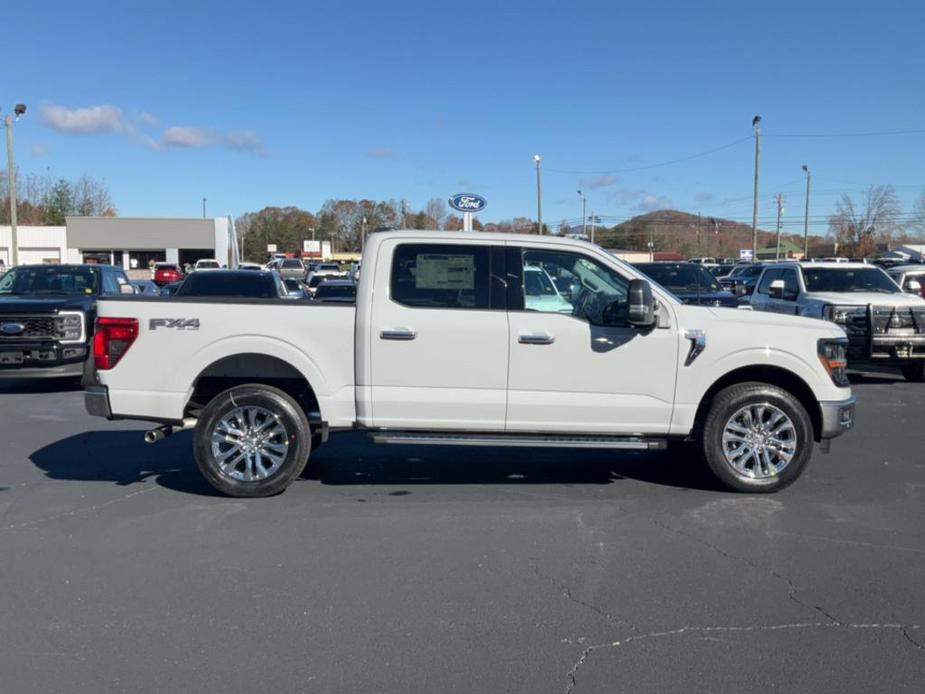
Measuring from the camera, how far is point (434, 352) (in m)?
6.78

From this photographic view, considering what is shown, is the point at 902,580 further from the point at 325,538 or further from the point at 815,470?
the point at 325,538

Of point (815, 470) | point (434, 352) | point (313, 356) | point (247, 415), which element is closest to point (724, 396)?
point (815, 470)

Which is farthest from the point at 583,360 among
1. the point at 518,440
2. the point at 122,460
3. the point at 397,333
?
the point at 122,460

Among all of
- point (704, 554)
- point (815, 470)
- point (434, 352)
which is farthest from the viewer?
point (815, 470)

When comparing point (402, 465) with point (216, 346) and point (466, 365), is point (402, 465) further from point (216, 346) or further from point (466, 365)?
point (216, 346)

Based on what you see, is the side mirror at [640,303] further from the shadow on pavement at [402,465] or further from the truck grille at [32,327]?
the truck grille at [32,327]

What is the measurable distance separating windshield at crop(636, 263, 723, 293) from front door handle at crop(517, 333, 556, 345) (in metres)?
11.5

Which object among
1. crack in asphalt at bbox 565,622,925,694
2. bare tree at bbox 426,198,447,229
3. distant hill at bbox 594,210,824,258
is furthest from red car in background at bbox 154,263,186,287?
distant hill at bbox 594,210,824,258

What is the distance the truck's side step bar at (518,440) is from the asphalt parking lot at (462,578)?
0.46m

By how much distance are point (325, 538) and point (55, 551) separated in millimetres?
1727

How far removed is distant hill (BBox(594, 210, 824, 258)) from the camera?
332 ft

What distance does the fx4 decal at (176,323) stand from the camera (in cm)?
682

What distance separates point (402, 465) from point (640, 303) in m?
2.81

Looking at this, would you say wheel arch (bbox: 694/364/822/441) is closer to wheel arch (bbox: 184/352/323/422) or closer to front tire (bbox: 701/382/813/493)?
front tire (bbox: 701/382/813/493)
